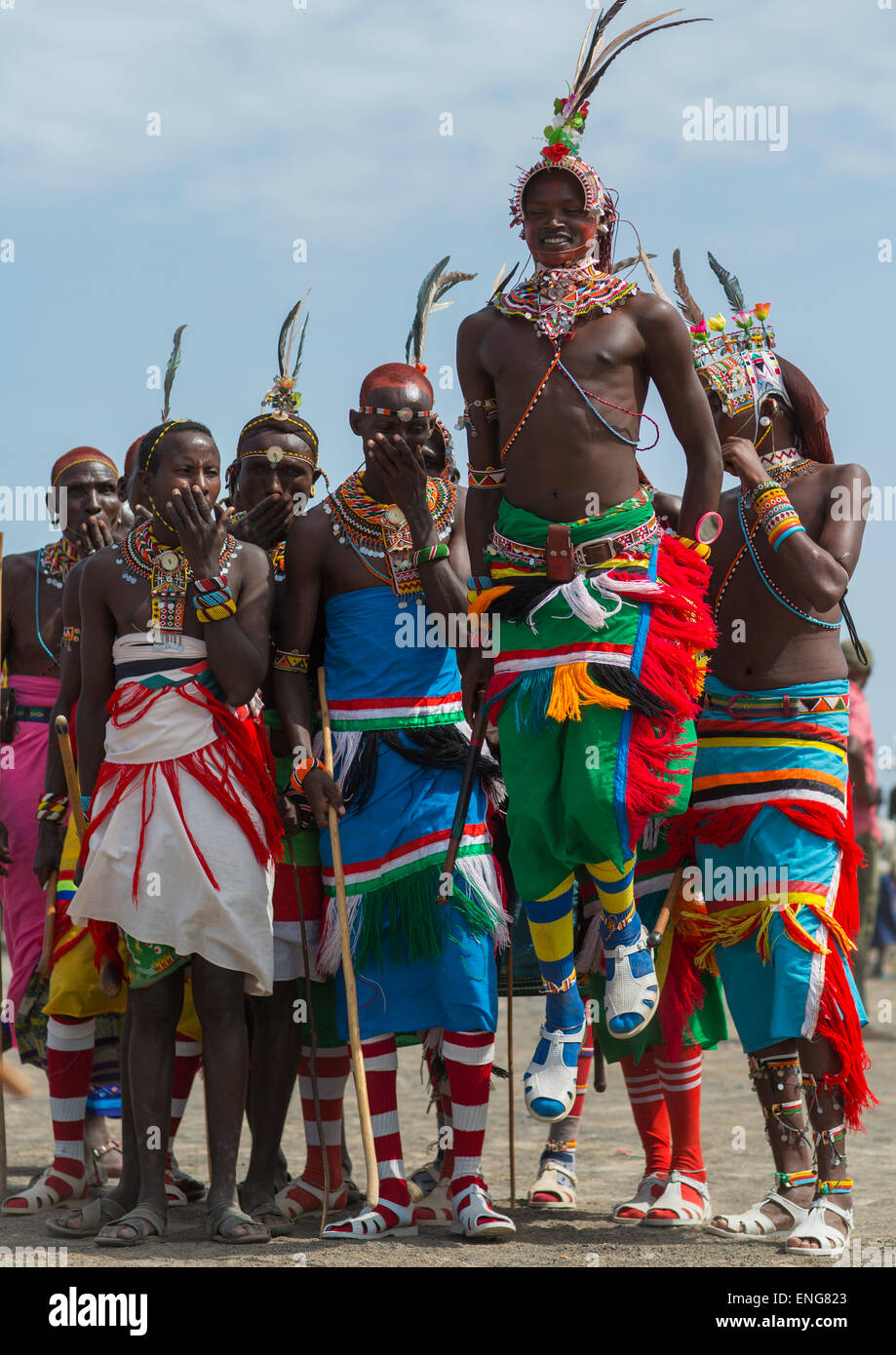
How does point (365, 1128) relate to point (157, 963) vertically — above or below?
below

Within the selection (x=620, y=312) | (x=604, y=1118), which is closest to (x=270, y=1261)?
(x=620, y=312)

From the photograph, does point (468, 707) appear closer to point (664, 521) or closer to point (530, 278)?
point (664, 521)

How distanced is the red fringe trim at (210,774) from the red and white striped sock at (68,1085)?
106 centimetres

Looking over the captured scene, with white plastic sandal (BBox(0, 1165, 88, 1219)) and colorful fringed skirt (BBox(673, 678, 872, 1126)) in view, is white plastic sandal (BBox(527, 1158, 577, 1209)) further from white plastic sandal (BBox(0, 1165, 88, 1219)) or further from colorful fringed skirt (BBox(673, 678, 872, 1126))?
white plastic sandal (BBox(0, 1165, 88, 1219))

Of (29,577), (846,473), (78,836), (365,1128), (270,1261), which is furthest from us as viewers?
(29,577)

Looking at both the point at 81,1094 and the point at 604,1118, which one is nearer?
the point at 81,1094

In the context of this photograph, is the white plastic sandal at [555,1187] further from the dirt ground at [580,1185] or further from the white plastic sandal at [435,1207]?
the white plastic sandal at [435,1207]

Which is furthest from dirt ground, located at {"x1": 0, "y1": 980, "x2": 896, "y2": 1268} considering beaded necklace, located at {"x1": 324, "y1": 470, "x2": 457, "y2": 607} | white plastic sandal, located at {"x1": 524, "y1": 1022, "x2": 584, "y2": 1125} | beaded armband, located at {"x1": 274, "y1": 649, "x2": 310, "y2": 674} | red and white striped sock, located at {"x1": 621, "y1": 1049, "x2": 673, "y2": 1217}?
beaded necklace, located at {"x1": 324, "y1": 470, "x2": 457, "y2": 607}

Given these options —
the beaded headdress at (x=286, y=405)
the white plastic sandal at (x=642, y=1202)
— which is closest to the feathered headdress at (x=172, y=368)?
the beaded headdress at (x=286, y=405)

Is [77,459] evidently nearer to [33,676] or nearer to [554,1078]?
[33,676]

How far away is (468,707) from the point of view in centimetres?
545

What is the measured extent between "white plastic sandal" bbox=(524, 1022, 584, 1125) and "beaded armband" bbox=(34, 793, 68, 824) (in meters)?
2.19

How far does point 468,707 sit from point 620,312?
1.36m

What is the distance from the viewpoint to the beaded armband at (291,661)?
18.5 feet
